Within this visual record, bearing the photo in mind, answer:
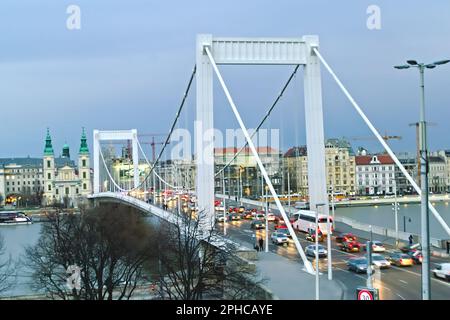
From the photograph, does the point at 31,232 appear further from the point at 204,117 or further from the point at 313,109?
the point at 313,109

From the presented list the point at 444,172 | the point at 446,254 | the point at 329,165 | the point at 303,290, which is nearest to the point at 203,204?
the point at 303,290

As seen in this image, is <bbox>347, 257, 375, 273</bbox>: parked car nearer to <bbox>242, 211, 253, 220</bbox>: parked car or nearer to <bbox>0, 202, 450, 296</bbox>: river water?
<bbox>0, 202, 450, 296</bbox>: river water

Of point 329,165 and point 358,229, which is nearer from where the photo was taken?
point 358,229

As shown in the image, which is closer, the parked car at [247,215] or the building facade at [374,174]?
the parked car at [247,215]

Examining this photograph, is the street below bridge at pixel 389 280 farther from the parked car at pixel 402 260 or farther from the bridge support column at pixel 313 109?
the bridge support column at pixel 313 109

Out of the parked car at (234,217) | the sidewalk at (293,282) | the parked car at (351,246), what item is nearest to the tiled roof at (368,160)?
the parked car at (234,217)
